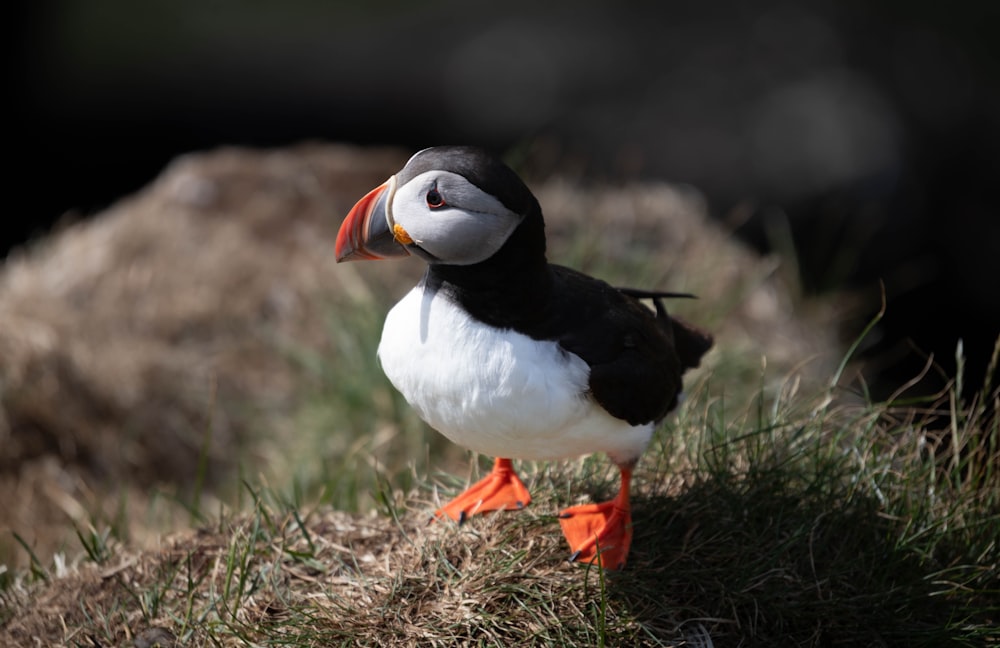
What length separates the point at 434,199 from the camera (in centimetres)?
233

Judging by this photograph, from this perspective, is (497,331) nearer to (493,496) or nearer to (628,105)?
(493,496)

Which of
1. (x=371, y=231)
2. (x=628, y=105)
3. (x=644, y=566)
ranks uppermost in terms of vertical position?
(x=371, y=231)

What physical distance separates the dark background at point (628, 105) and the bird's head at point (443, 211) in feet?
13.2

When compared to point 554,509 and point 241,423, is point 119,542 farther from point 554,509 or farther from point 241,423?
point 241,423

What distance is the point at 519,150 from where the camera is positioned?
5047 mm

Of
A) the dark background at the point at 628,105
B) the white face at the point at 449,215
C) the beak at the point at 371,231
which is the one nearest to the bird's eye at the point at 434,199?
the white face at the point at 449,215

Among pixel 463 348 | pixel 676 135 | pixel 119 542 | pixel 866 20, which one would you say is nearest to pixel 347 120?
pixel 676 135

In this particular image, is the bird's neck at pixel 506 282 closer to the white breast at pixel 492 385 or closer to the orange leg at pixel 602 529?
the white breast at pixel 492 385

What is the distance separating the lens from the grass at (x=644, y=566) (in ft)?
8.41

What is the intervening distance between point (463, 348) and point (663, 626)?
860 mm

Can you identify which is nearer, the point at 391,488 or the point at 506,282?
the point at 506,282

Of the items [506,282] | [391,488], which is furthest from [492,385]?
[391,488]

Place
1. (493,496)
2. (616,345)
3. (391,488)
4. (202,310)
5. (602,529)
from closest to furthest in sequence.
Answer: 1. (616,345)
2. (602,529)
3. (493,496)
4. (391,488)
5. (202,310)

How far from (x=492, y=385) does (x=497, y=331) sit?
0.14 meters
